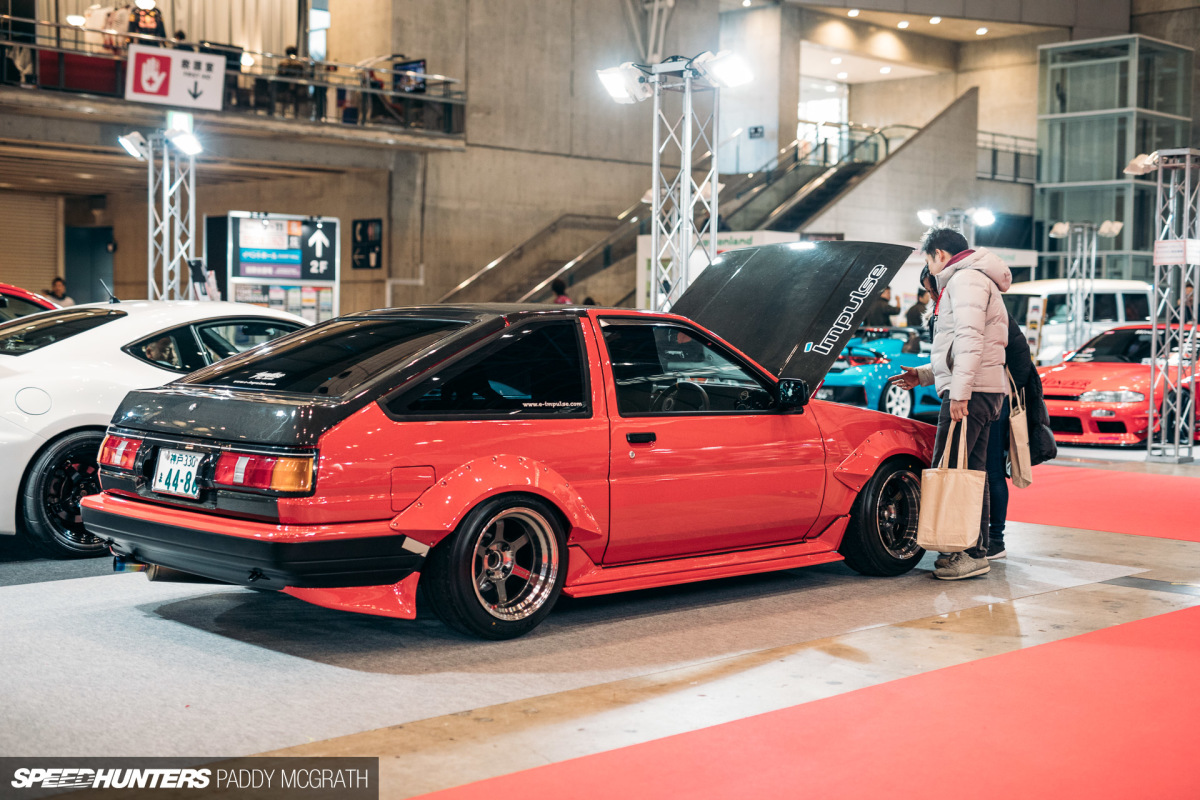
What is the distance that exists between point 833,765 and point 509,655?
5.26 ft

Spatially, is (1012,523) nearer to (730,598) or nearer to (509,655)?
(730,598)

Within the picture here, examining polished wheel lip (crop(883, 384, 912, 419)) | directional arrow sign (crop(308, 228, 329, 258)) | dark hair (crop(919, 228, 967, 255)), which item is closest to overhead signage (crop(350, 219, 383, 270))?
directional arrow sign (crop(308, 228, 329, 258))

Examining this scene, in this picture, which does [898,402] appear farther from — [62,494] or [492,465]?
[492,465]

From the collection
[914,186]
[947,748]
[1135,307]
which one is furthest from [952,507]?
[914,186]

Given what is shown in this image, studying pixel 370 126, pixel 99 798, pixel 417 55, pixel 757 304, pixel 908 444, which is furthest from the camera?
pixel 417 55

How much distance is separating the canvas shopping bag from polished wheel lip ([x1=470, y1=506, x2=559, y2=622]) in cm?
311

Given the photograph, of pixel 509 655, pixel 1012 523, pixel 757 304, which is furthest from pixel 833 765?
pixel 1012 523

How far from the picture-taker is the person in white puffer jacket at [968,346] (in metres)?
6.36

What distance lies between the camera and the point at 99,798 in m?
3.39

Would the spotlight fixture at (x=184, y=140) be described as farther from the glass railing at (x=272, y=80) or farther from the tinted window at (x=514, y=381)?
the tinted window at (x=514, y=381)

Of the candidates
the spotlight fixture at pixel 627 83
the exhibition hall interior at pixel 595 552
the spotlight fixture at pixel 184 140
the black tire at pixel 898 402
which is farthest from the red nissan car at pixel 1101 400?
the spotlight fixture at pixel 184 140

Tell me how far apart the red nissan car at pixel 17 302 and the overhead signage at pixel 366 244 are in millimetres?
16018

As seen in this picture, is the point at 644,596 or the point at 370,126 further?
the point at 370,126

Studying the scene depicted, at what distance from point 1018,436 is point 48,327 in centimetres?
562
